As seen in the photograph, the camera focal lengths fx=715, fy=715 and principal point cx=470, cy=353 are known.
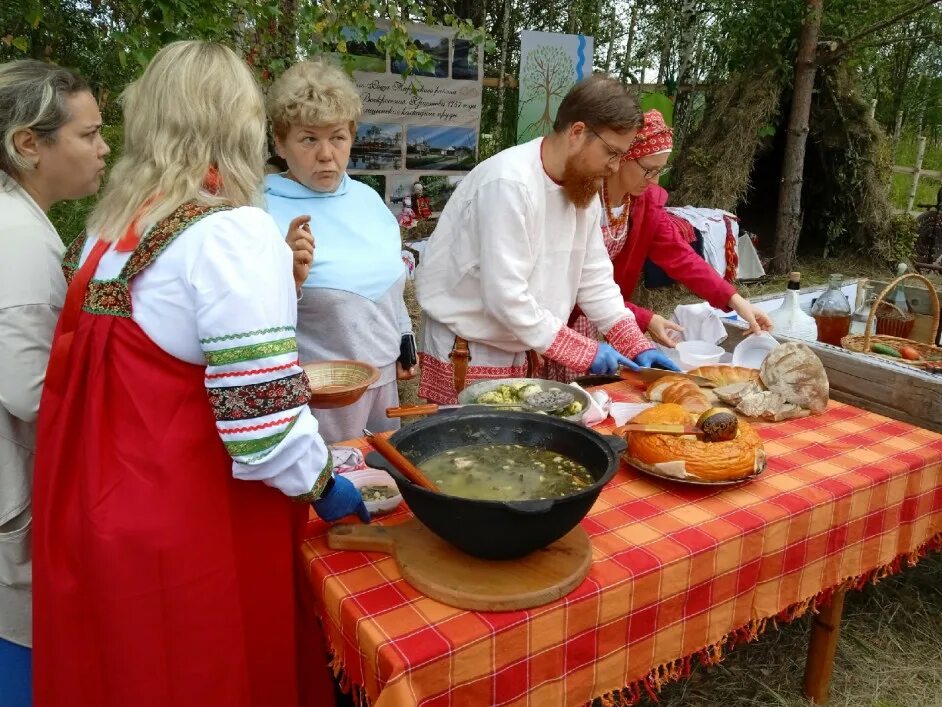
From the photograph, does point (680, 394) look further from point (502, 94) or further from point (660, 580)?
point (502, 94)

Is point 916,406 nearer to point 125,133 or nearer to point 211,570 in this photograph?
point 211,570

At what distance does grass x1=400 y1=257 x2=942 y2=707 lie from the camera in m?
2.50

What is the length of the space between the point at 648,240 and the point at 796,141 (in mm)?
5690

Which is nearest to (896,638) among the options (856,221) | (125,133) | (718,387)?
(718,387)

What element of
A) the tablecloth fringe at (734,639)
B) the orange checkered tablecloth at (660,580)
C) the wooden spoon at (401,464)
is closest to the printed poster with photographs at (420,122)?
the orange checkered tablecloth at (660,580)

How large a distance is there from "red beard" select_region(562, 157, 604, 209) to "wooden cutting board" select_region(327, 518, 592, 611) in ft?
4.58

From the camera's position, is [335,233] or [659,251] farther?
[659,251]

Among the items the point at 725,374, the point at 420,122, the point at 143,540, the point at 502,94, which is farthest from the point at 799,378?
the point at 502,94

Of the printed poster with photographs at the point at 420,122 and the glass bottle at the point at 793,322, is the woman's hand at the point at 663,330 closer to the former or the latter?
the glass bottle at the point at 793,322

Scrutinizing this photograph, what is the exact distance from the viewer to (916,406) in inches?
98.1

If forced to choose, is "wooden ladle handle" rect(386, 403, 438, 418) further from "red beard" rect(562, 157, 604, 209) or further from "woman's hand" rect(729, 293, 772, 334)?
"woman's hand" rect(729, 293, 772, 334)

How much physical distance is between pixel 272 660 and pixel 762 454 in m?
1.31

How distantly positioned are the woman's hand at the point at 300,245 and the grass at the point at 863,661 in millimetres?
1888

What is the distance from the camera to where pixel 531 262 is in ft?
8.23
